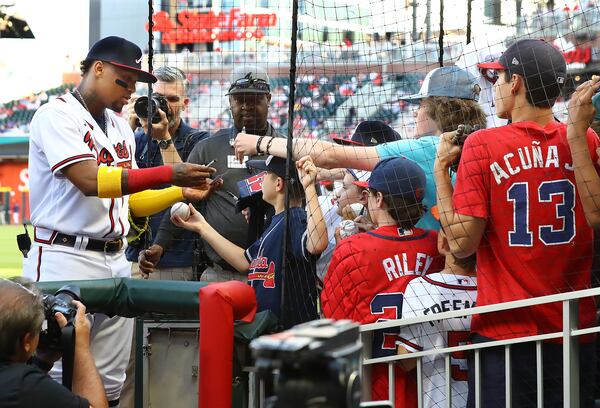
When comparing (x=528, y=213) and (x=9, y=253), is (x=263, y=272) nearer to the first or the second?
(x=528, y=213)

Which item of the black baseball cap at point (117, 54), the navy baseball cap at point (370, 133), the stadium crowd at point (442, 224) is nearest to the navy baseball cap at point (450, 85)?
the stadium crowd at point (442, 224)

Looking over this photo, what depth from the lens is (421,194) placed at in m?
3.56

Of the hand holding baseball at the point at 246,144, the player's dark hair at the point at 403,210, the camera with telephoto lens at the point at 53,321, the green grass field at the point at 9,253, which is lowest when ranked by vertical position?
the green grass field at the point at 9,253

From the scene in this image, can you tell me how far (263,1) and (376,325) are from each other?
9.46ft

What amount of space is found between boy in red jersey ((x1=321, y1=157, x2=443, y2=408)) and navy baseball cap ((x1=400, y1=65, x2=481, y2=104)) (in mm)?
392

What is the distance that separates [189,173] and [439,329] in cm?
119

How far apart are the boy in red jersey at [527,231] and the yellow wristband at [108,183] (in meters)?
1.39

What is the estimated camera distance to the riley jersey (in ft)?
12.2

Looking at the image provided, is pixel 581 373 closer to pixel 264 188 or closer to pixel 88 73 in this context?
pixel 264 188

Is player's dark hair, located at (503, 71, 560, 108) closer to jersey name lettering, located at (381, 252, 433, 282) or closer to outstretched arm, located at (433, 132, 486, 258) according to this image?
Result: outstretched arm, located at (433, 132, 486, 258)

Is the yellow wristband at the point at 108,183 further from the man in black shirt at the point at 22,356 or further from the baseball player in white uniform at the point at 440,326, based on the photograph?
the baseball player in white uniform at the point at 440,326

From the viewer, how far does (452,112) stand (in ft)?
12.2

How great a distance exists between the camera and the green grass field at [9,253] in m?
15.3

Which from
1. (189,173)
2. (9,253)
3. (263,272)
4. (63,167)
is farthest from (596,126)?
(9,253)
